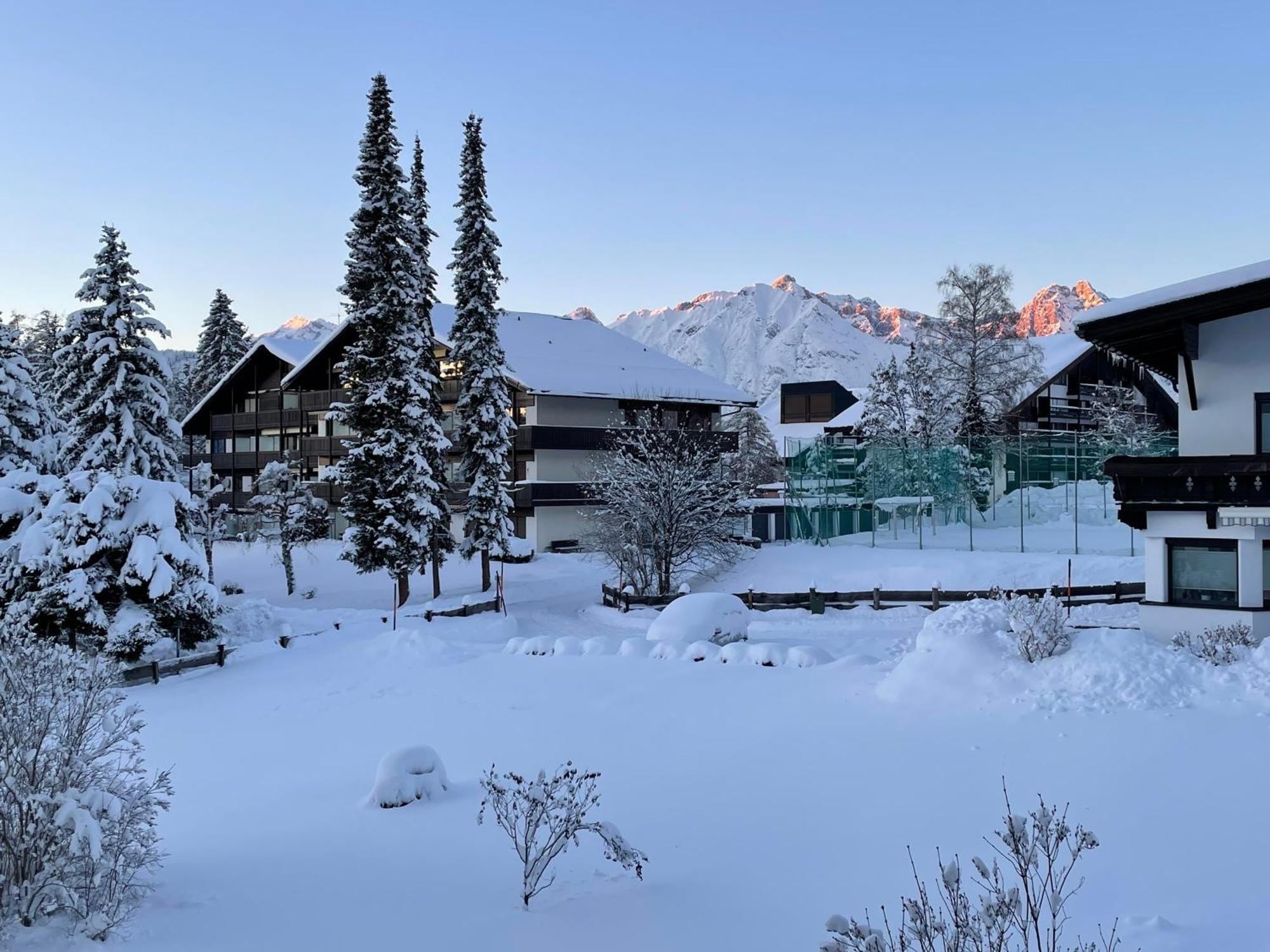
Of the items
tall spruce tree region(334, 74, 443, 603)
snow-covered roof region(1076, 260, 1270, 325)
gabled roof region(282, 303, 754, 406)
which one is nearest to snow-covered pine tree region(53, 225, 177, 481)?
tall spruce tree region(334, 74, 443, 603)

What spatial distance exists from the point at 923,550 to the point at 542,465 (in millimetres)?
19960

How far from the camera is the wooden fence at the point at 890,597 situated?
2670cm

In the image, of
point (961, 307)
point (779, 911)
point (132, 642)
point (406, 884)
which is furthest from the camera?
point (961, 307)

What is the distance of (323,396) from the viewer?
178 ft

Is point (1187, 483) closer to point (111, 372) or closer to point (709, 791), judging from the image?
point (709, 791)

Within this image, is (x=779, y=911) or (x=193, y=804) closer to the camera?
(x=779, y=911)

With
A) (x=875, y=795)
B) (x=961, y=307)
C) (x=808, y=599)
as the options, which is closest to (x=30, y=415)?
(x=808, y=599)

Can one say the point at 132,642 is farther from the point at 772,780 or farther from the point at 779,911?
the point at 779,911

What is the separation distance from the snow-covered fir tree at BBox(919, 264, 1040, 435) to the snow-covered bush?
1475 inches

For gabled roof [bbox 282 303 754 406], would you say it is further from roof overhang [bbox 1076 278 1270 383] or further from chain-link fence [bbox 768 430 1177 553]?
roof overhang [bbox 1076 278 1270 383]

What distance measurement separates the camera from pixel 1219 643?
50.3 ft

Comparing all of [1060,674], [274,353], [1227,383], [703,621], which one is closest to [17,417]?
[703,621]

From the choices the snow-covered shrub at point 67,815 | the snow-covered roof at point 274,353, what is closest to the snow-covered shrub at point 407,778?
the snow-covered shrub at point 67,815

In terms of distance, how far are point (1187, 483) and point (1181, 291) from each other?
341 cm
